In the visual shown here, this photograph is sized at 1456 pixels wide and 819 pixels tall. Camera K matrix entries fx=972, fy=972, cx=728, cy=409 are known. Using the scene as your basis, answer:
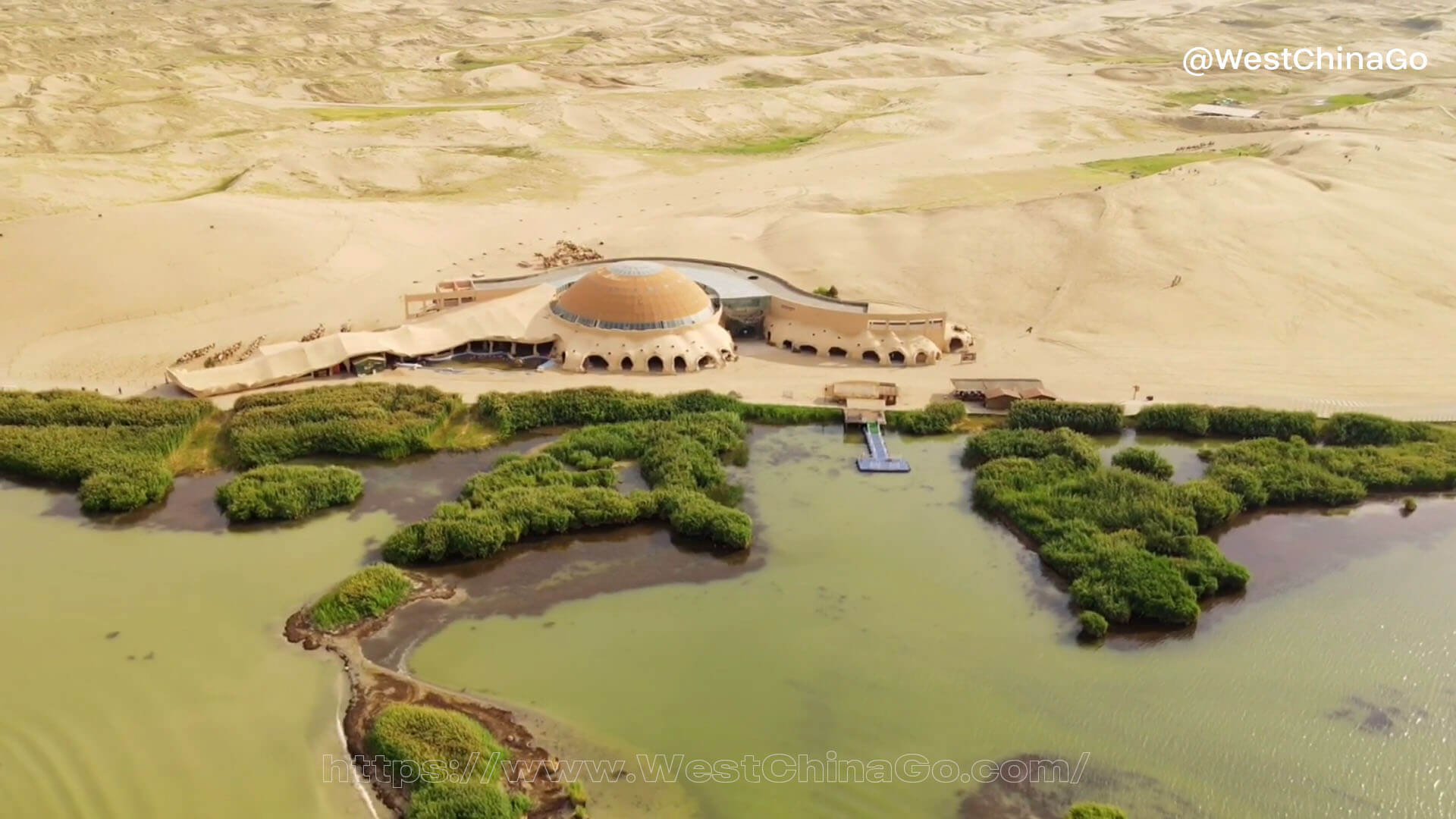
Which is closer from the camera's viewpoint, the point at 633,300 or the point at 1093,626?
the point at 1093,626

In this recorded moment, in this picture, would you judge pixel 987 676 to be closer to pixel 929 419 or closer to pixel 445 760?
pixel 445 760

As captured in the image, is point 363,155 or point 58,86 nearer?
point 363,155

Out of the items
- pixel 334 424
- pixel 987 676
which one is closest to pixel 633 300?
pixel 334 424

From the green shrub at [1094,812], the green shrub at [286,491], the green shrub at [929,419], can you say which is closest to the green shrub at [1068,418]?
the green shrub at [929,419]

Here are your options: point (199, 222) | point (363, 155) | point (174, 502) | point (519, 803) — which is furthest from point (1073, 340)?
point (363, 155)

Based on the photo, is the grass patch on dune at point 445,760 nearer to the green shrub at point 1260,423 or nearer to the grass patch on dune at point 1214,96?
the green shrub at point 1260,423

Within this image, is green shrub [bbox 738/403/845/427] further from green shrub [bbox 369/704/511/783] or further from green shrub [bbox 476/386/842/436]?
green shrub [bbox 369/704/511/783]

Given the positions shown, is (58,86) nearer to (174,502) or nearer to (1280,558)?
(174,502)

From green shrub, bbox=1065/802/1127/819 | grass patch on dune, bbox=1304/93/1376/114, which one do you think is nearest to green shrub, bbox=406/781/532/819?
green shrub, bbox=1065/802/1127/819
